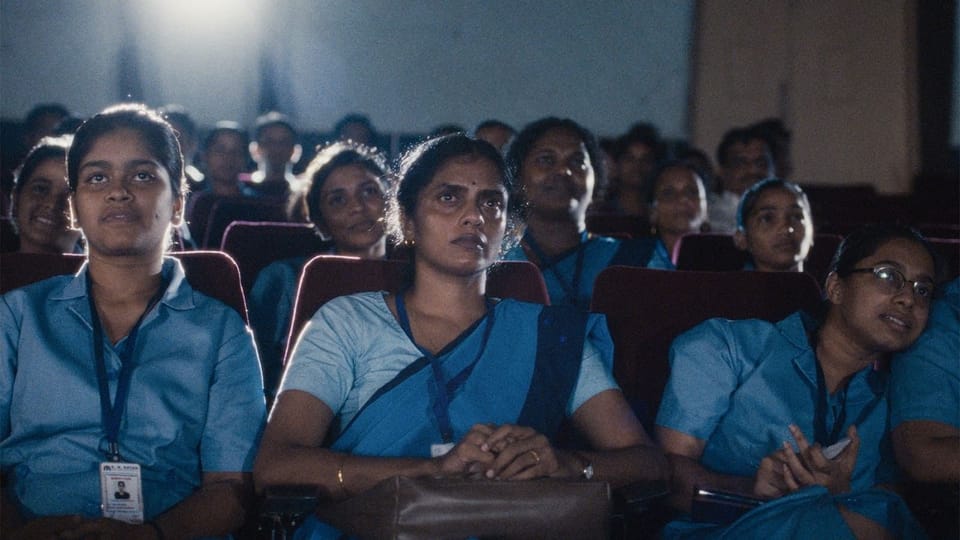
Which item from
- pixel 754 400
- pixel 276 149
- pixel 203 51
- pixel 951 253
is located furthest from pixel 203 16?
pixel 754 400

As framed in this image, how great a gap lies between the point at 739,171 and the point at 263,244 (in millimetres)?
2863

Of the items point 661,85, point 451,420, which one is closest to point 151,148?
point 451,420

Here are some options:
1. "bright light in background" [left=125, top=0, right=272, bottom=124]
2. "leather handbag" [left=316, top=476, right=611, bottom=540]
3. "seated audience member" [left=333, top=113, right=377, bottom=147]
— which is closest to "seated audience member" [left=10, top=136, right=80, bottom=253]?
"leather handbag" [left=316, top=476, right=611, bottom=540]

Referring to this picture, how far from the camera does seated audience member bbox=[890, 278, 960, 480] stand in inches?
71.1

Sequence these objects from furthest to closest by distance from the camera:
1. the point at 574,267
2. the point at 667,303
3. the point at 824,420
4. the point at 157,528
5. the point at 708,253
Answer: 1. the point at 708,253
2. the point at 574,267
3. the point at 667,303
4. the point at 824,420
5. the point at 157,528

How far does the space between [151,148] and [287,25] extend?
22.3ft

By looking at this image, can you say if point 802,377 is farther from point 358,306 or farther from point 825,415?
point 358,306

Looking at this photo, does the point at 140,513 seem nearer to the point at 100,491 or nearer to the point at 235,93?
the point at 100,491

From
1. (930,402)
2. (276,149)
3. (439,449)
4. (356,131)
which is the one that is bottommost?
(439,449)

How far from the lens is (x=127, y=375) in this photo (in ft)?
5.76

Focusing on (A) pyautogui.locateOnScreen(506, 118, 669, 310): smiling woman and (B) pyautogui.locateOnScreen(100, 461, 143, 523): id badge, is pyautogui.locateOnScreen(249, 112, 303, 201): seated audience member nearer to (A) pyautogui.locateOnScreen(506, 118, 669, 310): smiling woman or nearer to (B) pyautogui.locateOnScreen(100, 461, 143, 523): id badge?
(A) pyautogui.locateOnScreen(506, 118, 669, 310): smiling woman

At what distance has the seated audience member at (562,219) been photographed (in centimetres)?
306

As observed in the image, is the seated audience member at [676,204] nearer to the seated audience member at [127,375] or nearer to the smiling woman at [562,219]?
the smiling woman at [562,219]

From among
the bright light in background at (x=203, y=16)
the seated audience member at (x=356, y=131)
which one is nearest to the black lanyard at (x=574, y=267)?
the seated audience member at (x=356, y=131)
